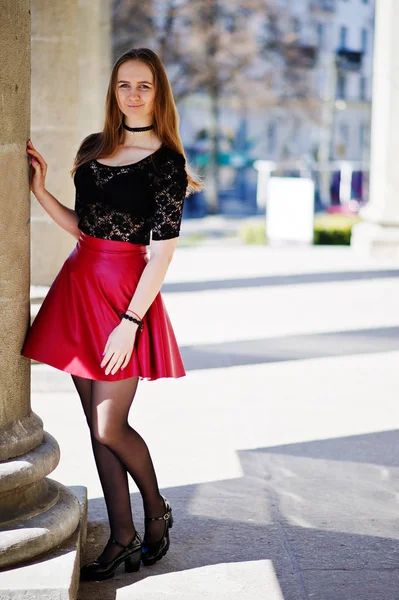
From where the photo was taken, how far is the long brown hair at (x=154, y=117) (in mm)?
3828

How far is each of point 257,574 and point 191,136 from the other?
51561 millimetres

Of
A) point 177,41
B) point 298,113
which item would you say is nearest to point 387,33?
point 177,41

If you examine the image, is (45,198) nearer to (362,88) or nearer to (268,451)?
(268,451)

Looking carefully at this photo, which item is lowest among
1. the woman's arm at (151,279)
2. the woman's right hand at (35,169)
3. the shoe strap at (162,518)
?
the shoe strap at (162,518)

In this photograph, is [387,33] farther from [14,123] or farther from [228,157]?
[228,157]

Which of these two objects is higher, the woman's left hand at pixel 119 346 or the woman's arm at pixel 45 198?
the woman's arm at pixel 45 198

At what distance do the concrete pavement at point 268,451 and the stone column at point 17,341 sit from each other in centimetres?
43

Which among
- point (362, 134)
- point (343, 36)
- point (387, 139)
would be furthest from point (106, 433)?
point (343, 36)

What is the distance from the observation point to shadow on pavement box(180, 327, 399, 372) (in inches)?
329

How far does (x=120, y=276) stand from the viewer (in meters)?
3.79

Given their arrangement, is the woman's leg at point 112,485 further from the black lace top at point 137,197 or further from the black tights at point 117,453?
the black lace top at point 137,197

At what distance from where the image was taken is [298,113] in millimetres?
51281

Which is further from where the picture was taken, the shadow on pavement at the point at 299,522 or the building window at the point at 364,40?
the building window at the point at 364,40

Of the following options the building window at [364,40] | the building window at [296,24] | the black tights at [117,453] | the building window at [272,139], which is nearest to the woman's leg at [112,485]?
the black tights at [117,453]
